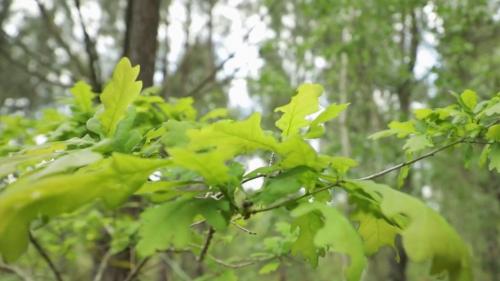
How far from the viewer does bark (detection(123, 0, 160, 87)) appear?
102 inches

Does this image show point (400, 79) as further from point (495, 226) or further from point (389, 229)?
point (495, 226)

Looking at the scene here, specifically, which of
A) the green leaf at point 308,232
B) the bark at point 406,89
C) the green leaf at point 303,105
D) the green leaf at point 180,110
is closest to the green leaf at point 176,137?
the green leaf at point 303,105

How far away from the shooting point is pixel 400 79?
4.92 m

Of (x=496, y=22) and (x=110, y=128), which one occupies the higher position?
(x=110, y=128)

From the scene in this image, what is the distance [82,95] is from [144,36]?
4.37 feet

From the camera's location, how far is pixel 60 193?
0.54 metres

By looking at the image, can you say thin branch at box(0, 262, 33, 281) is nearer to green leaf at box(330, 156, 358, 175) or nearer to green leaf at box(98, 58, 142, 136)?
green leaf at box(98, 58, 142, 136)

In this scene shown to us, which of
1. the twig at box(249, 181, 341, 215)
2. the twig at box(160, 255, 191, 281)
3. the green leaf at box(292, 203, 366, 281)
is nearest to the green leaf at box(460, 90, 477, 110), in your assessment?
the twig at box(249, 181, 341, 215)

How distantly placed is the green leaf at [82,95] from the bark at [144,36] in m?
1.13

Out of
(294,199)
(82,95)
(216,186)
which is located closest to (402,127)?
(294,199)

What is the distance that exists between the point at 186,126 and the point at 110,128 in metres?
0.19

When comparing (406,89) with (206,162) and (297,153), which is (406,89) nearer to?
(297,153)

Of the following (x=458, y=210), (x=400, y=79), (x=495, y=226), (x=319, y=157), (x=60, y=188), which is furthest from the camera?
(x=458, y=210)

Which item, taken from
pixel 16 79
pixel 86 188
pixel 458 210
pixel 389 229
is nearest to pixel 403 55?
pixel 389 229
